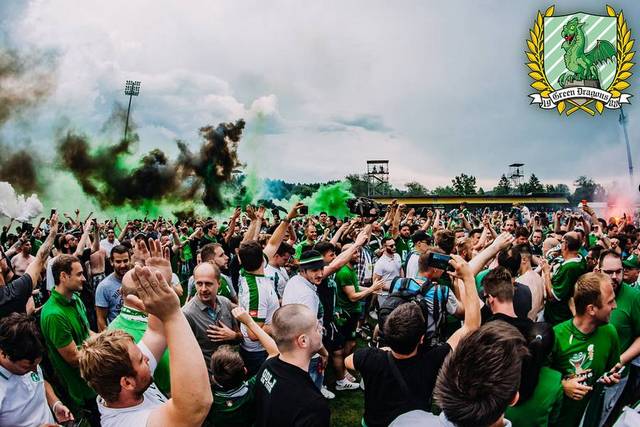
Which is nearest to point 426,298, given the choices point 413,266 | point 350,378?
Result: point 413,266

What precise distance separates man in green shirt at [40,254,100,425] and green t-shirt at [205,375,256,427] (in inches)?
65.0

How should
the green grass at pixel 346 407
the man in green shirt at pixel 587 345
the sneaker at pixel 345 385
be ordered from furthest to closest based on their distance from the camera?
the sneaker at pixel 345 385 → the green grass at pixel 346 407 → the man in green shirt at pixel 587 345

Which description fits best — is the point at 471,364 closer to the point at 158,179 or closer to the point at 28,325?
the point at 28,325

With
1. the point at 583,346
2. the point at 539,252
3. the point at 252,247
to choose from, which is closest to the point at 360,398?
the point at 252,247

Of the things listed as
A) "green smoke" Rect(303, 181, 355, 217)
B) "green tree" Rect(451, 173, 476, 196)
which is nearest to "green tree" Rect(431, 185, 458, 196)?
"green tree" Rect(451, 173, 476, 196)

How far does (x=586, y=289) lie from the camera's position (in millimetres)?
3068

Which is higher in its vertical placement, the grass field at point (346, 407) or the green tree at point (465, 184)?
the green tree at point (465, 184)

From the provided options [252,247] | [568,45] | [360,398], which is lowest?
[360,398]

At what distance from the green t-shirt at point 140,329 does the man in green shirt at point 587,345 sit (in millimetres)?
2892

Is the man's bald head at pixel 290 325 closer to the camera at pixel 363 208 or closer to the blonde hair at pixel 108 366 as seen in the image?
the blonde hair at pixel 108 366

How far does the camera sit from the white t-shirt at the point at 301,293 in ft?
13.9

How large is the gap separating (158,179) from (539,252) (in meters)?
31.3

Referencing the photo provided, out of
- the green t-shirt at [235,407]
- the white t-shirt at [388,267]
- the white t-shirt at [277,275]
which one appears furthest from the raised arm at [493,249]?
the white t-shirt at [388,267]

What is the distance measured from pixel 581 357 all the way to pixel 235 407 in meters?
2.51
